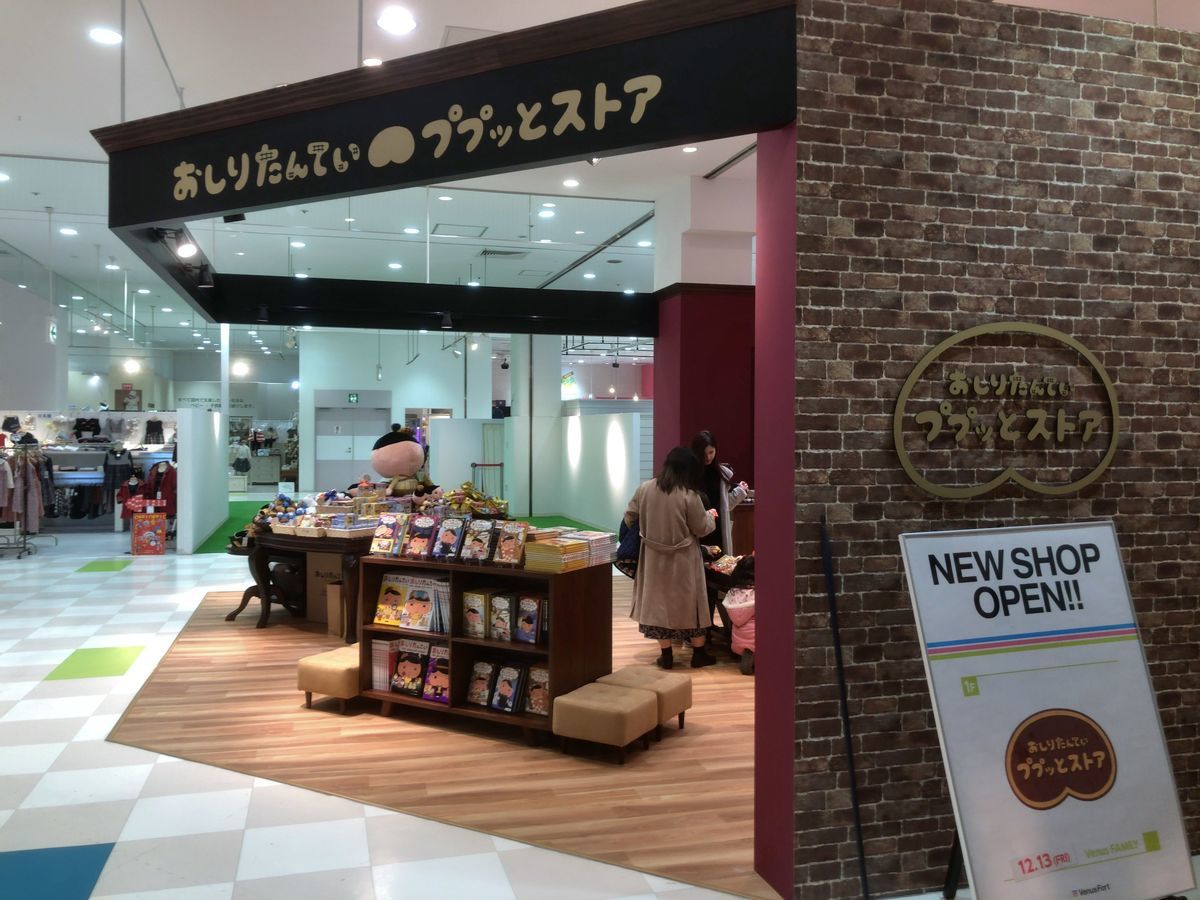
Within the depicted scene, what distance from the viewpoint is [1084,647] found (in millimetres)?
2607

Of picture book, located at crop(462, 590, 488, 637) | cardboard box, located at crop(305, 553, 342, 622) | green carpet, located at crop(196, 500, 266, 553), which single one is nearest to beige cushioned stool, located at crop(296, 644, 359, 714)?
picture book, located at crop(462, 590, 488, 637)

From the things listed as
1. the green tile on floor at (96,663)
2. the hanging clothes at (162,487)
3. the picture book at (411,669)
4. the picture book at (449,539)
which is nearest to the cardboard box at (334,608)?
the green tile on floor at (96,663)

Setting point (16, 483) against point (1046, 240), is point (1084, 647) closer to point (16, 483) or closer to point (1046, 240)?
point (1046, 240)

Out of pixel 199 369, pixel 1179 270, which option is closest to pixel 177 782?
pixel 1179 270

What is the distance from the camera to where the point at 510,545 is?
4.56 metres

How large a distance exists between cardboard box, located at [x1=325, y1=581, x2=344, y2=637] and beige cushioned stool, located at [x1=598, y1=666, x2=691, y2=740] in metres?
2.92

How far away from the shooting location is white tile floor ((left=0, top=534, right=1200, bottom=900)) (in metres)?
3.01

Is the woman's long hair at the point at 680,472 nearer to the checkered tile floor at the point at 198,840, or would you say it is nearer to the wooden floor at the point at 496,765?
the wooden floor at the point at 496,765

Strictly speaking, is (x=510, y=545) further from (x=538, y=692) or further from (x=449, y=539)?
(x=538, y=692)

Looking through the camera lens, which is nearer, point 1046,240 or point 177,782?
point 1046,240

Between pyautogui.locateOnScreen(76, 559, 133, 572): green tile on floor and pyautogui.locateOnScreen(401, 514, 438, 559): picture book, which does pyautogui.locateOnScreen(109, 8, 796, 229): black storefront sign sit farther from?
pyautogui.locateOnScreen(76, 559, 133, 572): green tile on floor

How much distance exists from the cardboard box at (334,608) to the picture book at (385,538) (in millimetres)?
1847

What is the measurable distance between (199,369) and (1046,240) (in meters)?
25.1

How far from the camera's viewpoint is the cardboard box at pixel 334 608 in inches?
267
